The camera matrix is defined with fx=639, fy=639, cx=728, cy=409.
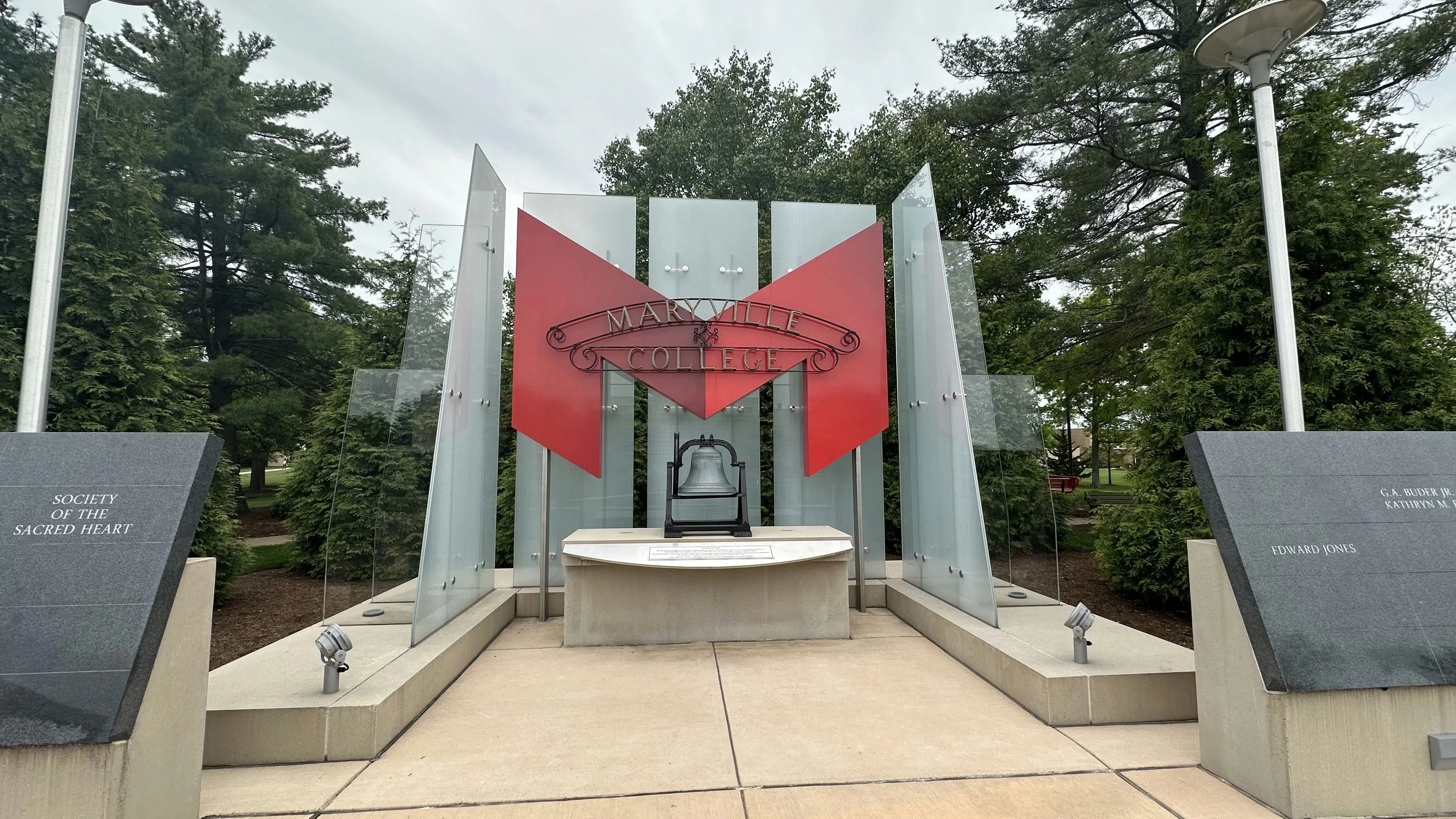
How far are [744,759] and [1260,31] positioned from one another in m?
4.76

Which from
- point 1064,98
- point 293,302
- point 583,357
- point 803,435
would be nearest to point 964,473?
point 803,435

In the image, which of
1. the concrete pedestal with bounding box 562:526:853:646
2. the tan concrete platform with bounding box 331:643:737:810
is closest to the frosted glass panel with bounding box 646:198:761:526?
the concrete pedestal with bounding box 562:526:853:646

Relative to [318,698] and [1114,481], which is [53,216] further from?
[1114,481]

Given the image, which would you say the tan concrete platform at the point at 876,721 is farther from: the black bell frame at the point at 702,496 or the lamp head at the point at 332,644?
the lamp head at the point at 332,644

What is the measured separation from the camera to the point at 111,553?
2354 mm

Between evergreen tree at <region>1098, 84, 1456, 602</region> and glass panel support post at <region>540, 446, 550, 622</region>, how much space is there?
5.59 metres

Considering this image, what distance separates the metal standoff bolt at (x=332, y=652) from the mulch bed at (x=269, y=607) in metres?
1.60

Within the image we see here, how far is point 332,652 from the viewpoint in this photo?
3.27 meters

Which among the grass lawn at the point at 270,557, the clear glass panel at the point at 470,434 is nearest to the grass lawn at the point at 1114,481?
the clear glass panel at the point at 470,434

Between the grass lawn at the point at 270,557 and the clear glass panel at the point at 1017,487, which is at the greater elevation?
the clear glass panel at the point at 1017,487

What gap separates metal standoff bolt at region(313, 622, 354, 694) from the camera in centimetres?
325

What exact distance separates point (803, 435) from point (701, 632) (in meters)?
2.19

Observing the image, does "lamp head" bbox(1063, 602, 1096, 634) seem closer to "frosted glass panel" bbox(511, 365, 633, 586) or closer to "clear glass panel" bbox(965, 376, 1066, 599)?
"clear glass panel" bbox(965, 376, 1066, 599)

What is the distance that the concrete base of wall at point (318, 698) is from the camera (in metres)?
3.06
